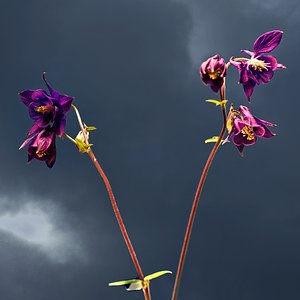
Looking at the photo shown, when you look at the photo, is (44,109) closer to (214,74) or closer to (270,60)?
(214,74)

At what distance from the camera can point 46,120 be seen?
11.4 feet

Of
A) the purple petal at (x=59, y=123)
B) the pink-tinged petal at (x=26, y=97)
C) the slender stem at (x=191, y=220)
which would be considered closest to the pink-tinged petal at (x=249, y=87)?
the slender stem at (x=191, y=220)

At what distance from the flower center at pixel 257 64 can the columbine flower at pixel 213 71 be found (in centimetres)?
51

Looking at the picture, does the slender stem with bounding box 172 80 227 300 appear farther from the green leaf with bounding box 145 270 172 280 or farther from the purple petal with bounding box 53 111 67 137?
the purple petal with bounding box 53 111 67 137

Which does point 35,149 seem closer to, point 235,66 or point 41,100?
point 41,100

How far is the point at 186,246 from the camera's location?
10.5 ft

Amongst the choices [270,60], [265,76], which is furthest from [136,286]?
[270,60]

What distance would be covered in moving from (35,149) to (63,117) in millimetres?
278

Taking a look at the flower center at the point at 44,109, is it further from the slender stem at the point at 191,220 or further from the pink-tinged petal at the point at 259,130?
the pink-tinged petal at the point at 259,130

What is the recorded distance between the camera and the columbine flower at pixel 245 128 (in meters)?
3.44

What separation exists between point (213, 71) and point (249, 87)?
566 mm

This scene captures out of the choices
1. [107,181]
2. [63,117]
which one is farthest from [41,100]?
[107,181]

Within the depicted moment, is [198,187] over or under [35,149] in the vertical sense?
under

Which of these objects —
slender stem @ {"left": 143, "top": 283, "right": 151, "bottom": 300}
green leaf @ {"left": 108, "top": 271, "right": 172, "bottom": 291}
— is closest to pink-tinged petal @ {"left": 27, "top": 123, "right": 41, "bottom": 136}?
green leaf @ {"left": 108, "top": 271, "right": 172, "bottom": 291}
